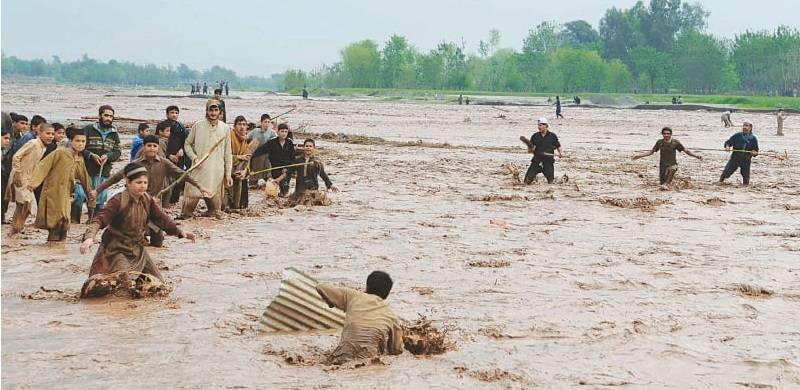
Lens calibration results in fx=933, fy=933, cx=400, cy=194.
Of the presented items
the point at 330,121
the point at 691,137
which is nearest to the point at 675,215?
the point at 691,137

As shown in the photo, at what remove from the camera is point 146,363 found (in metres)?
6.00

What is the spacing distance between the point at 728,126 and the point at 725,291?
34251 millimetres

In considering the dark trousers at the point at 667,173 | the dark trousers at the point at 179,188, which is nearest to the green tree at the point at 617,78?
the dark trousers at the point at 667,173

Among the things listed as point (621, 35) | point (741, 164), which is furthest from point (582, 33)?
point (741, 164)

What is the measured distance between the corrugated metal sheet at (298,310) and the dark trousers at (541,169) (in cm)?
1040

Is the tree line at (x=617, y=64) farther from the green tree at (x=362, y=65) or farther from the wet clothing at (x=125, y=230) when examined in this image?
the wet clothing at (x=125, y=230)

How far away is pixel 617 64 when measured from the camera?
10931 centimetres

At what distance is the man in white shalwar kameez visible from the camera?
1162cm

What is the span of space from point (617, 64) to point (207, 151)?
103m

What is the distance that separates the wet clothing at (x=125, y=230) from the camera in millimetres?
7492

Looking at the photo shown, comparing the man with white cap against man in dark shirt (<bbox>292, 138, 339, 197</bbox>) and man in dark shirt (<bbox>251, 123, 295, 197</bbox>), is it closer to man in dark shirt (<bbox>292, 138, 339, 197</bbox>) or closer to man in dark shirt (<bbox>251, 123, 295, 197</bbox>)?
man in dark shirt (<bbox>292, 138, 339, 197</bbox>)

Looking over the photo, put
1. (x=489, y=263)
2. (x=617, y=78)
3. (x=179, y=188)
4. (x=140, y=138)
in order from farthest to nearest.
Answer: (x=617, y=78) → (x=179, y=188) → (x=140, y=138) → (x=489, y=263)

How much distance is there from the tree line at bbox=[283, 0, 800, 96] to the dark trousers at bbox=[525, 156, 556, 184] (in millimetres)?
86306

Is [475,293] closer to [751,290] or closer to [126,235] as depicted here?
[751,290]
